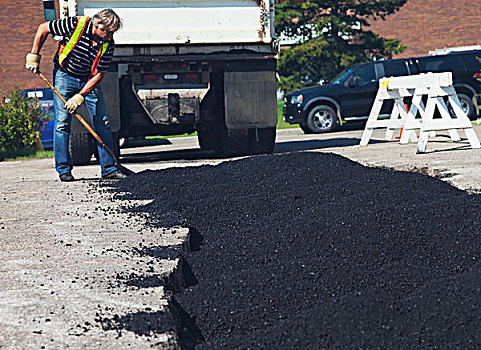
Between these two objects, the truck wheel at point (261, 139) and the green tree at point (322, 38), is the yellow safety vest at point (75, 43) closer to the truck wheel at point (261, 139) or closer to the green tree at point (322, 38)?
the truck wheel at point (261, 139)

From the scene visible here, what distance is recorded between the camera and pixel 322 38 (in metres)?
25.6

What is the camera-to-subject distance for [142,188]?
6.79 m

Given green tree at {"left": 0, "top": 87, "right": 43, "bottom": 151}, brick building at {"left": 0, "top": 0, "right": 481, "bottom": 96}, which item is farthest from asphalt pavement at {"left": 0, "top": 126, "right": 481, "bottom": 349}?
brick building at {"left": 0, "top": 0, "right": 481, "bottom": 96}

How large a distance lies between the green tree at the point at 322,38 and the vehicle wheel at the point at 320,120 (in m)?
7.48

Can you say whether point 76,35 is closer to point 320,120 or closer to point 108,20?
point 108,20

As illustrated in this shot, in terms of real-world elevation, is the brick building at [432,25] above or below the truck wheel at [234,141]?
above

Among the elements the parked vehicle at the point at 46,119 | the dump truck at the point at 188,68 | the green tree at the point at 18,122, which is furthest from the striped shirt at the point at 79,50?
the parked vehicle at the point at 46,119

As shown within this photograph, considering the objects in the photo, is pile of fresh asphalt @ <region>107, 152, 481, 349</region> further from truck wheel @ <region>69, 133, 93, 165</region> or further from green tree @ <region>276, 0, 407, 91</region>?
green tree @ <region>276, 0, 407, 91</region>

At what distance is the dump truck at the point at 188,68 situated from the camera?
999 centimetres

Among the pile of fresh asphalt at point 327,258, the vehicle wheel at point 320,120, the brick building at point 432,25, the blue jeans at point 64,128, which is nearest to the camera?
the pile of fresh asphalt at point 327,258

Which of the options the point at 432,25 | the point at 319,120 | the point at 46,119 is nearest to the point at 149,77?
the point at 46,119

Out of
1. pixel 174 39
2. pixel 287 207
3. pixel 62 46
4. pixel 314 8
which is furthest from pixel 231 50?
pixel 314 8

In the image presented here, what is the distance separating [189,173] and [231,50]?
3743 mm

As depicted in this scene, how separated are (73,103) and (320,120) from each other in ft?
35.6
